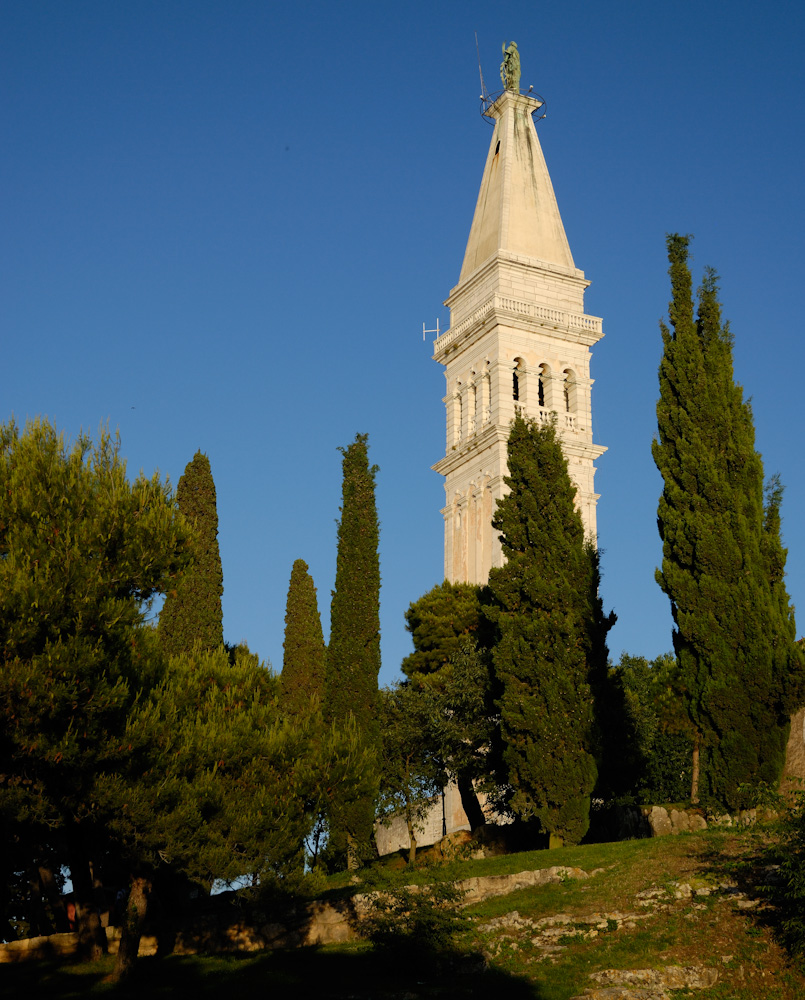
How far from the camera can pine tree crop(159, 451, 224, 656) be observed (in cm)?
3334

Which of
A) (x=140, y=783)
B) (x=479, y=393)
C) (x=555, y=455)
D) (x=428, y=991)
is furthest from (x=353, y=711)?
(x=479, y=393)

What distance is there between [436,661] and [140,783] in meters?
22.2

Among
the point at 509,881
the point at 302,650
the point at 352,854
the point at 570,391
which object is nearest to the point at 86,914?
the point at 509,881

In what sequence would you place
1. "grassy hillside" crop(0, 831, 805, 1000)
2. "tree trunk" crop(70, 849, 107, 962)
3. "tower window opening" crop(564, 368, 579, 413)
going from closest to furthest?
1. "grassy hillside" crop(0, 831, 805, 1000)
2. "tree trunk" crop(70, 849, 107, 962)
3. "tower window opening" crop(564, 368, 579, 413)

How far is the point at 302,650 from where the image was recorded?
37.5 metres

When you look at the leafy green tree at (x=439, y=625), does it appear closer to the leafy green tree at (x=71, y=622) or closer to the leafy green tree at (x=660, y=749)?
the leafy green tree at (x=660, y=749)

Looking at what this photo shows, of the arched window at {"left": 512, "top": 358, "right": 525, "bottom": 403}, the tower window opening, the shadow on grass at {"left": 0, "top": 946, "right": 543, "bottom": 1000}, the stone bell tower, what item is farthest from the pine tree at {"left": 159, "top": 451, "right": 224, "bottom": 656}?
the tower window opening

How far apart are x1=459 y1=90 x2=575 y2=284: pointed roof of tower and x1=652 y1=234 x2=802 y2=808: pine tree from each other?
93.5 feet

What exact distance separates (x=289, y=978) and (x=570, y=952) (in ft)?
14.7

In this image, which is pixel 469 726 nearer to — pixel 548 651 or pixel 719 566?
pixel 548 651

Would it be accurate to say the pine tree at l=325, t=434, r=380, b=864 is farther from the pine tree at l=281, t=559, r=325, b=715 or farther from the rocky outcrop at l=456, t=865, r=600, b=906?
the rocky outcrop at l=456, t=865, r=600, b=906

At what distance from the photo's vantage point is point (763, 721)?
2234 centimetres

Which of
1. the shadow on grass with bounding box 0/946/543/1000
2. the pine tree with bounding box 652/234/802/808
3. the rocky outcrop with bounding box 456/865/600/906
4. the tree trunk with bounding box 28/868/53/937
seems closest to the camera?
the shadow on grass with bounding box 0/946/543/1000

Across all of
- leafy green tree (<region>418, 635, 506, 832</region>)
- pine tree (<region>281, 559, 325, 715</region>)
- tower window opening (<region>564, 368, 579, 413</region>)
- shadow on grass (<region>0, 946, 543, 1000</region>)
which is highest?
tower window opening (<region>564, 368, 579, 413</region>)
